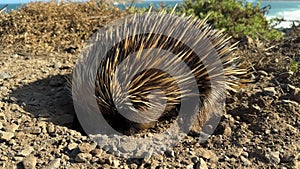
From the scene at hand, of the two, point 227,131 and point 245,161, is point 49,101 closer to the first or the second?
point 227,131

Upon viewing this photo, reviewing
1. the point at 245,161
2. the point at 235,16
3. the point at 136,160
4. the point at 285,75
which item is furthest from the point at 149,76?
→ the point at 235,16

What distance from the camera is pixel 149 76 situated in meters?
3.59

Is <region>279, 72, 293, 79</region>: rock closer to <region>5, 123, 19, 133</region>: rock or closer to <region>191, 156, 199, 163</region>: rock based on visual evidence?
<region>191, 156, 199, 163</region>: rock

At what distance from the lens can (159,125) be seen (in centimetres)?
395

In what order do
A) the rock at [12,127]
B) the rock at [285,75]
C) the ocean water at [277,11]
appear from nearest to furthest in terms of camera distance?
the rock at [12,127], the rock at [285,75], the ocean water at [277,11]

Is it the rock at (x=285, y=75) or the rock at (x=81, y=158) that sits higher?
the rock at (x=285, y=75)

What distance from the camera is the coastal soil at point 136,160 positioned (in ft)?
10.4

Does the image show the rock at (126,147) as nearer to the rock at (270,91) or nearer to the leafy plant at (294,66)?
the rock at (270,91)

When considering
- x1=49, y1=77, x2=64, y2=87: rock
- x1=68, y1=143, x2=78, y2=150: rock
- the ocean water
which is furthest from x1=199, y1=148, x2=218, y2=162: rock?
the ocean water

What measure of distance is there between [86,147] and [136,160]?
15.5 inches

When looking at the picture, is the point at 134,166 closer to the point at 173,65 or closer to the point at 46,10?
the point at 173,65

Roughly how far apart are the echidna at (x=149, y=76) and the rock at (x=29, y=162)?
67 centimetres

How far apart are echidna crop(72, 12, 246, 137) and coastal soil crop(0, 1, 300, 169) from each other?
26 cm

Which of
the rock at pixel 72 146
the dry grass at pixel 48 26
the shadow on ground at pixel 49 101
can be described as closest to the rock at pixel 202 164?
the rock at pixel 72 146
